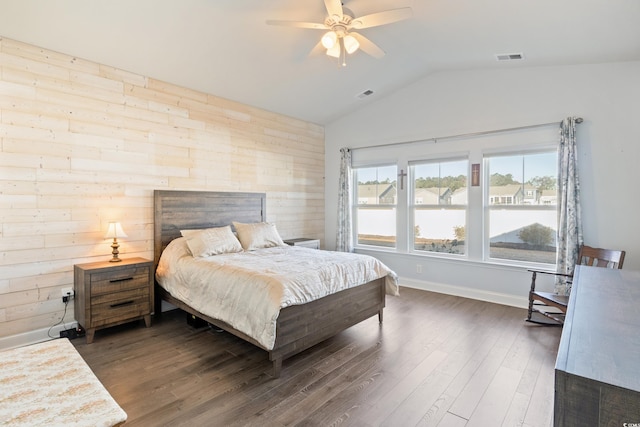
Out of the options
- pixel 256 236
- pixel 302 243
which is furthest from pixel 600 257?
pixel 256 236

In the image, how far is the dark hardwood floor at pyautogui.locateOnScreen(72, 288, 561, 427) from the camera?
2045 millimetres

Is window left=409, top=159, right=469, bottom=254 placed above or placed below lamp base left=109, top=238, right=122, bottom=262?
above

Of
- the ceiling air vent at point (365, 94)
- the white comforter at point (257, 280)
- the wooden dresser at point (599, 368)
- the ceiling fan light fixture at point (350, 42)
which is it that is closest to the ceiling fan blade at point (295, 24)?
the ceiling fan light fixture at point (350, 42)

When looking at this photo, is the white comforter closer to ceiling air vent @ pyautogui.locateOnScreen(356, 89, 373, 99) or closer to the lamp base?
the lamp base

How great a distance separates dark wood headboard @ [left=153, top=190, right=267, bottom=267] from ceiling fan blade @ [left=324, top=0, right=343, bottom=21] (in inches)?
104

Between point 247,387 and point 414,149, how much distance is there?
4063 millimetres

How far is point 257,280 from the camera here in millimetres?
2602

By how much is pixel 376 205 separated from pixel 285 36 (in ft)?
10.2

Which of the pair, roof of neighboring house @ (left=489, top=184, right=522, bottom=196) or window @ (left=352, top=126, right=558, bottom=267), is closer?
window @ (left=352, top=126, right=558, bottom=267)

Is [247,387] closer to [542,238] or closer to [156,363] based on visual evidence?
[156,363]

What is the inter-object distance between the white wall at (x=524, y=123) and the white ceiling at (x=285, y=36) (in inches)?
8.6

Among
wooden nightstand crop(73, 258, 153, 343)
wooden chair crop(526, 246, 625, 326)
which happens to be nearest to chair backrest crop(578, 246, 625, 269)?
wooden chair crop(526, 246, 625, 326)

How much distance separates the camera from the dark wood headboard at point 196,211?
150 inches

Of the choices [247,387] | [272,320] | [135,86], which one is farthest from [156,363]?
[135,86]
